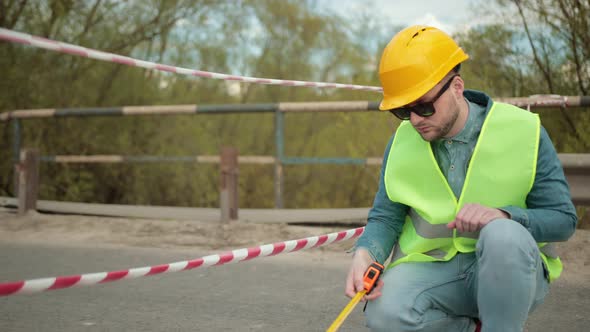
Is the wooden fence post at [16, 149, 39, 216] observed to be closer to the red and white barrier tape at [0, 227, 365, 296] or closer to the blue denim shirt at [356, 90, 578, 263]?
the red and white barrier tape at [0, 227, 365, 296]

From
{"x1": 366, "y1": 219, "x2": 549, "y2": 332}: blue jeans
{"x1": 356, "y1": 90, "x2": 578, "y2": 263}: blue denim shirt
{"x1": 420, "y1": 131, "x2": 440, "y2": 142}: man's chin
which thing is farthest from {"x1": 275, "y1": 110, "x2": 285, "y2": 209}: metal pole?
{"x1": 420, "y1": 131, "x2": 440, "y2": 142}: man's chin

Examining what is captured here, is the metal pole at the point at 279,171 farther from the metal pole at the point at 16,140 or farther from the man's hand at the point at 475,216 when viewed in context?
the man's hand at the point at 475,216

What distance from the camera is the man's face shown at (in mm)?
2553

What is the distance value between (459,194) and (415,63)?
1.72ft

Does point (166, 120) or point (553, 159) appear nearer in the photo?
point (553, 159)

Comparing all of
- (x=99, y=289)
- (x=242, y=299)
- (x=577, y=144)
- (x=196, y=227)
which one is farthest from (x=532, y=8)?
(x=99, y=289)

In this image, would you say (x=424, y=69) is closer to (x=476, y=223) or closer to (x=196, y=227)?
(x=476, y=223)

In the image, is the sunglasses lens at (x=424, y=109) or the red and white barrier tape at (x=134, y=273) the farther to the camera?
the sunglasses lens at (x=424, y=109)

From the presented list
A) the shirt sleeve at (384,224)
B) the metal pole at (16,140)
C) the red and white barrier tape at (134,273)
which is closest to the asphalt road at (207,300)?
the red and white barrier tape at (134,273)

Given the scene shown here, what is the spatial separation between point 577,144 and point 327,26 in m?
6.60

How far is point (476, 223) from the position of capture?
2395 mm

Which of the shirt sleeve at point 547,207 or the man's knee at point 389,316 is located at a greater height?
the shirt sleeve at point 547,207

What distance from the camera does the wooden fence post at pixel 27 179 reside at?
309 inches

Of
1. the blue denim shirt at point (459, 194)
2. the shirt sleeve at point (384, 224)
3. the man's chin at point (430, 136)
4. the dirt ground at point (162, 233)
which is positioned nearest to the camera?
the blue denim shirt at point (459, 194)
